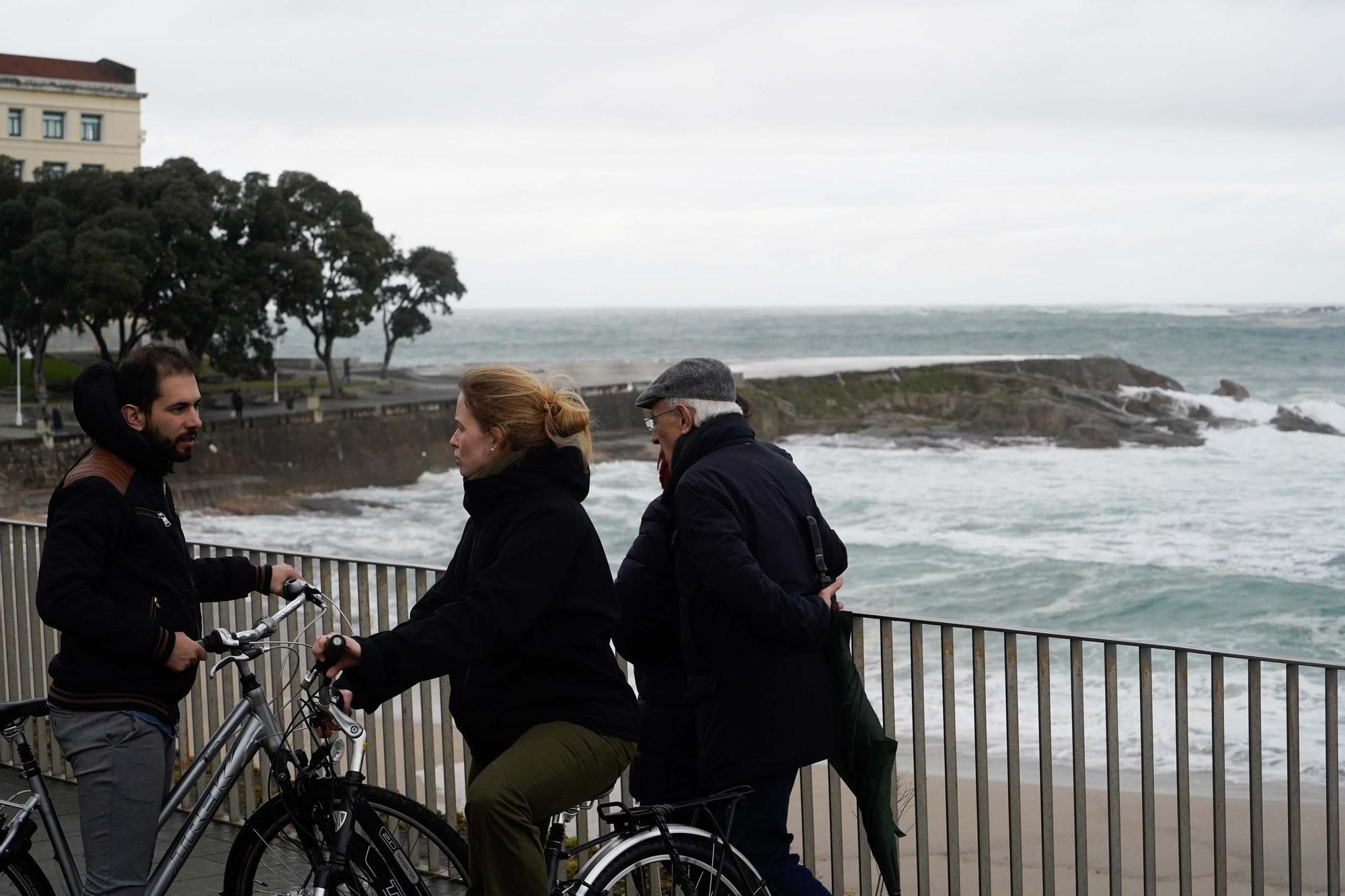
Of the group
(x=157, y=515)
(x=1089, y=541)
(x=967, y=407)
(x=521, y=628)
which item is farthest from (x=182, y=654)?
(x=967, y=407)

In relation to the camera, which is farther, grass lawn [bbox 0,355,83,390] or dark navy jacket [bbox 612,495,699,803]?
grass lawn [bbox 0,355,83,390]

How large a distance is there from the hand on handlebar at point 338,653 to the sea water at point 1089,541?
5.83ft

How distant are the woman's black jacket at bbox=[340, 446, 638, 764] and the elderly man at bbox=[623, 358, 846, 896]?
43 centimetres

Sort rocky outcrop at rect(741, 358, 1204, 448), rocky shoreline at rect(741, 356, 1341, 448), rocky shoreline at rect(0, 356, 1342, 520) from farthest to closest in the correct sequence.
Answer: rocky outcrop at rect(741, 358, 1204, 448) < rocky shoreline at rect(741, 356, 1341, 448) < rocky shoreline at rect(0, 356, 1342, 520)

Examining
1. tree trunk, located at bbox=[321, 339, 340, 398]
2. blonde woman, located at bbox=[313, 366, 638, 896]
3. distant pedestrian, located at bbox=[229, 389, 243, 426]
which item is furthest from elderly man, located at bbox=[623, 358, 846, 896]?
tree trunk, located at bbox=[321, 339, 340, 398]

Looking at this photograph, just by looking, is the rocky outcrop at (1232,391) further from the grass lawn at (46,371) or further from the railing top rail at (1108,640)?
the railing top rail at (1108,640)

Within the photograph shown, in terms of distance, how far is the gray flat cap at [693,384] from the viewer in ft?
13.3

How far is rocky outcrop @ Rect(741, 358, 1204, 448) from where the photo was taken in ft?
285

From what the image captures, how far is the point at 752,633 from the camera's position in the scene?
153 inches

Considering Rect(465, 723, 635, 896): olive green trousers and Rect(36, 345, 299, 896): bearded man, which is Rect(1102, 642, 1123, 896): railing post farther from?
Rect(36, 345, 299, 896): bearded man

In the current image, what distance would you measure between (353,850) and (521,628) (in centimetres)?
73

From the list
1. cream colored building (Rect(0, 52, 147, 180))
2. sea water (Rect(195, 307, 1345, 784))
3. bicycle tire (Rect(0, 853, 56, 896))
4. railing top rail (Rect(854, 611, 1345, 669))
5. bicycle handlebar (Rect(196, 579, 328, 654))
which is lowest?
sea water (Rect(195, 307, 1345, 784))

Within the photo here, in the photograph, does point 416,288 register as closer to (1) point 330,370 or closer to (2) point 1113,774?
(1) point 330,370

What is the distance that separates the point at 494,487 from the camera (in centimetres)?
338
